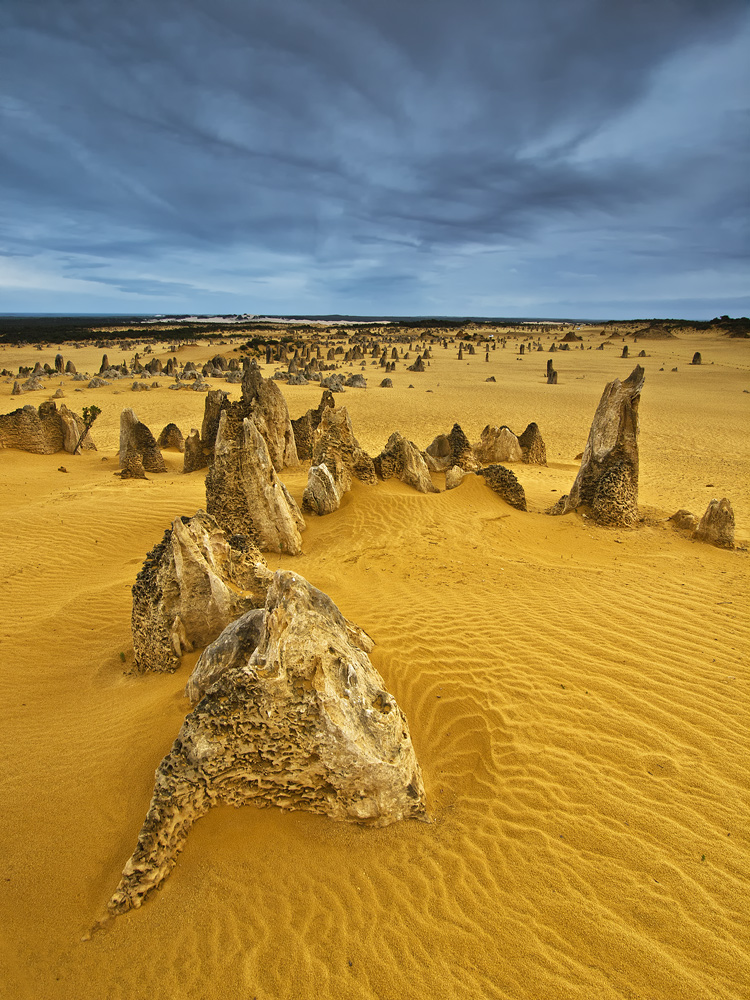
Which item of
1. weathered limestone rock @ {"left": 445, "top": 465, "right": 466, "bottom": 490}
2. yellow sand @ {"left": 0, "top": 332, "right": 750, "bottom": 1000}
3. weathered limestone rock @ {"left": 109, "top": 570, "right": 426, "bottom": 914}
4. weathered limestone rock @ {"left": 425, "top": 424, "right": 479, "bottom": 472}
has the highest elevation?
weathered limestone rock @ {"left": 425, "top": 424, "right": 479, "bottom": 472}

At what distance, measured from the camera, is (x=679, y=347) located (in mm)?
62438

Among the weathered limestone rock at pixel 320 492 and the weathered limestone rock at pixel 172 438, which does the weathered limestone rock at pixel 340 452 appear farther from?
the weathered limestone rock at pixel 172 438

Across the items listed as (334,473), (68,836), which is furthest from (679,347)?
(68,836)

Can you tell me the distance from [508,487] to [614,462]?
242 cm

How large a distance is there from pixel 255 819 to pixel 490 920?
1.77m

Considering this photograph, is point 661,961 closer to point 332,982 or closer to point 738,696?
point 332,982

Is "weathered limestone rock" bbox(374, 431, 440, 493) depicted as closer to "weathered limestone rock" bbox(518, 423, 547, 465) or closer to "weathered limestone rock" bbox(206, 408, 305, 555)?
"weathered limestone rock" bbox(206, 408, 305, 555)

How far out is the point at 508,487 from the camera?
1231 centimetres

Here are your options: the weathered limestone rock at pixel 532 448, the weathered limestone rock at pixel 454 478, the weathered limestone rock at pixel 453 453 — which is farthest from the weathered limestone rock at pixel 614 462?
the weathered limestone rock at pixel 532 448

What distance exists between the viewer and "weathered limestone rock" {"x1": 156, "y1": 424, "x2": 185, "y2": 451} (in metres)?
19.3

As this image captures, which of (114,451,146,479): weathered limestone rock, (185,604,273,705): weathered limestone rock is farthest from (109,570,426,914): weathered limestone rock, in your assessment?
(114,451,146,479): weathered limestone rock

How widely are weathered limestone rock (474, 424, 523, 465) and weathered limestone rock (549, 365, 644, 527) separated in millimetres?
6223

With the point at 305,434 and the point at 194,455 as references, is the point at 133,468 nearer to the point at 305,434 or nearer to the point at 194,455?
the point at 194,455

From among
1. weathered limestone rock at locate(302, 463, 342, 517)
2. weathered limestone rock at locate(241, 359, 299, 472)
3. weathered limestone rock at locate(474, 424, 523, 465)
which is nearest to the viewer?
weathered limestone rock at locate(302, 463, 342, 517)
